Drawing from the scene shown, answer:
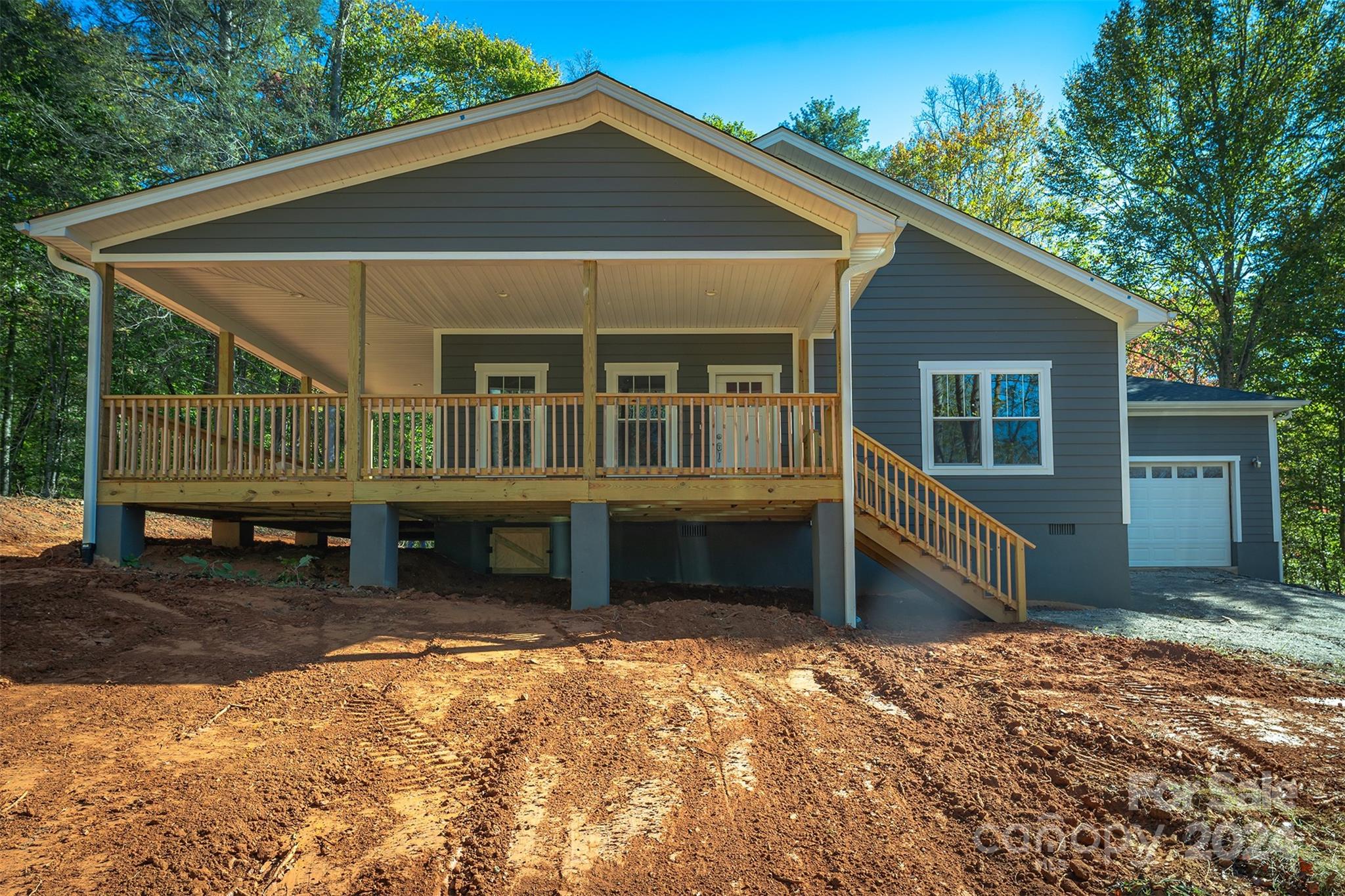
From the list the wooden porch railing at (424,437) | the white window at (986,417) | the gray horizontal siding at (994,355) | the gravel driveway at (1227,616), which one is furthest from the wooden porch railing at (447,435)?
the gravel driveway at (1227,616)

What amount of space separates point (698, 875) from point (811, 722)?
2.15 metres

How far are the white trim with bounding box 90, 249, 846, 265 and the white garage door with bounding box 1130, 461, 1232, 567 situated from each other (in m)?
10.1

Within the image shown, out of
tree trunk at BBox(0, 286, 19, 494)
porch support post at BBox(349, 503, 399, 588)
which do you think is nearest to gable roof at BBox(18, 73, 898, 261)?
porch support post at BBox(349, 503, 399, 588)

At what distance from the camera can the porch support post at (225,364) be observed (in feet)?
36.9

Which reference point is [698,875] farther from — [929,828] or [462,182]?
[462,182]

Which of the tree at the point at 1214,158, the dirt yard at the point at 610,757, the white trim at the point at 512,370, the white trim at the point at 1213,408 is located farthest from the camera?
the tree at the point at 1214,158

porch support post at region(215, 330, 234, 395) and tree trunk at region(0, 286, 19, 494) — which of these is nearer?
porch support post at region(215, 330, 234, 395)

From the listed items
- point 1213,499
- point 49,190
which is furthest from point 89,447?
point 1213,499

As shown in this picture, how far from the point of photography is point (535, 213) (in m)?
9.38

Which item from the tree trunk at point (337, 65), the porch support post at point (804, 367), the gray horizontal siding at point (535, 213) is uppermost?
the tree trunk at point (337, 65)

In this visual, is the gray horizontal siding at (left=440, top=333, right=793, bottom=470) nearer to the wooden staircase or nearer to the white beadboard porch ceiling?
the white beadboard porch ceiling

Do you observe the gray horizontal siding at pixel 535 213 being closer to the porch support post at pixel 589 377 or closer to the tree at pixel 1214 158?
the porch support post at pixel 589 377

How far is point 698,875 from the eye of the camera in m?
3.54

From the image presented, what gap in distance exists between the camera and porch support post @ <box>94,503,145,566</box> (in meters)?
9.16
